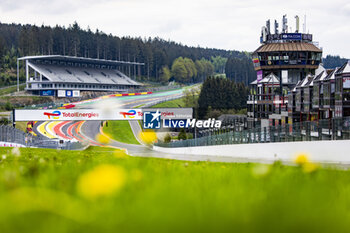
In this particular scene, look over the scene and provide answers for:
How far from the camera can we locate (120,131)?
10519cm

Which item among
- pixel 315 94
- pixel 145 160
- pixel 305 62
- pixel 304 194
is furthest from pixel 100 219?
pixel 305 62

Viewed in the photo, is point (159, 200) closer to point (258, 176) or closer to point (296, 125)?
point (258, 176)

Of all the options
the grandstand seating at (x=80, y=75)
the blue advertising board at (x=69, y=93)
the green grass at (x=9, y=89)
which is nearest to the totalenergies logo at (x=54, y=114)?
the grandstand seating at (x=80, y=75)

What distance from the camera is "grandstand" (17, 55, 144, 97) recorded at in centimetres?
13675

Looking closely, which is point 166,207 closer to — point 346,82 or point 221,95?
point 346,82

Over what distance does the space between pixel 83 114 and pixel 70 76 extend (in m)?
60.5

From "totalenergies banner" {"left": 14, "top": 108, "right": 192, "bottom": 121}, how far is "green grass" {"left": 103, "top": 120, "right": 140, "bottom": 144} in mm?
8946

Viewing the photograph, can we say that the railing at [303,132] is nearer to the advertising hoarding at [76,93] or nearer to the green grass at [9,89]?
the advertising hoarding at [76,93]

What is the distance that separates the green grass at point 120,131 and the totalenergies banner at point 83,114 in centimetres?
895

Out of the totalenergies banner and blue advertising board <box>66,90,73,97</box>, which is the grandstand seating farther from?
the totalenergies banner

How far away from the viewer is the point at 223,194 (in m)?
3.62

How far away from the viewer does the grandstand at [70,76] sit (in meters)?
137

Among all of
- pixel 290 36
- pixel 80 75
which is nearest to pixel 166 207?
pixel 290 36

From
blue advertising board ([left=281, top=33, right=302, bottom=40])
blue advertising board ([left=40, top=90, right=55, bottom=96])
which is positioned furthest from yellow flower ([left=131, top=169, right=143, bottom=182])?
blue advertising board ([left=40, top=90, right=55, bottom=96])
